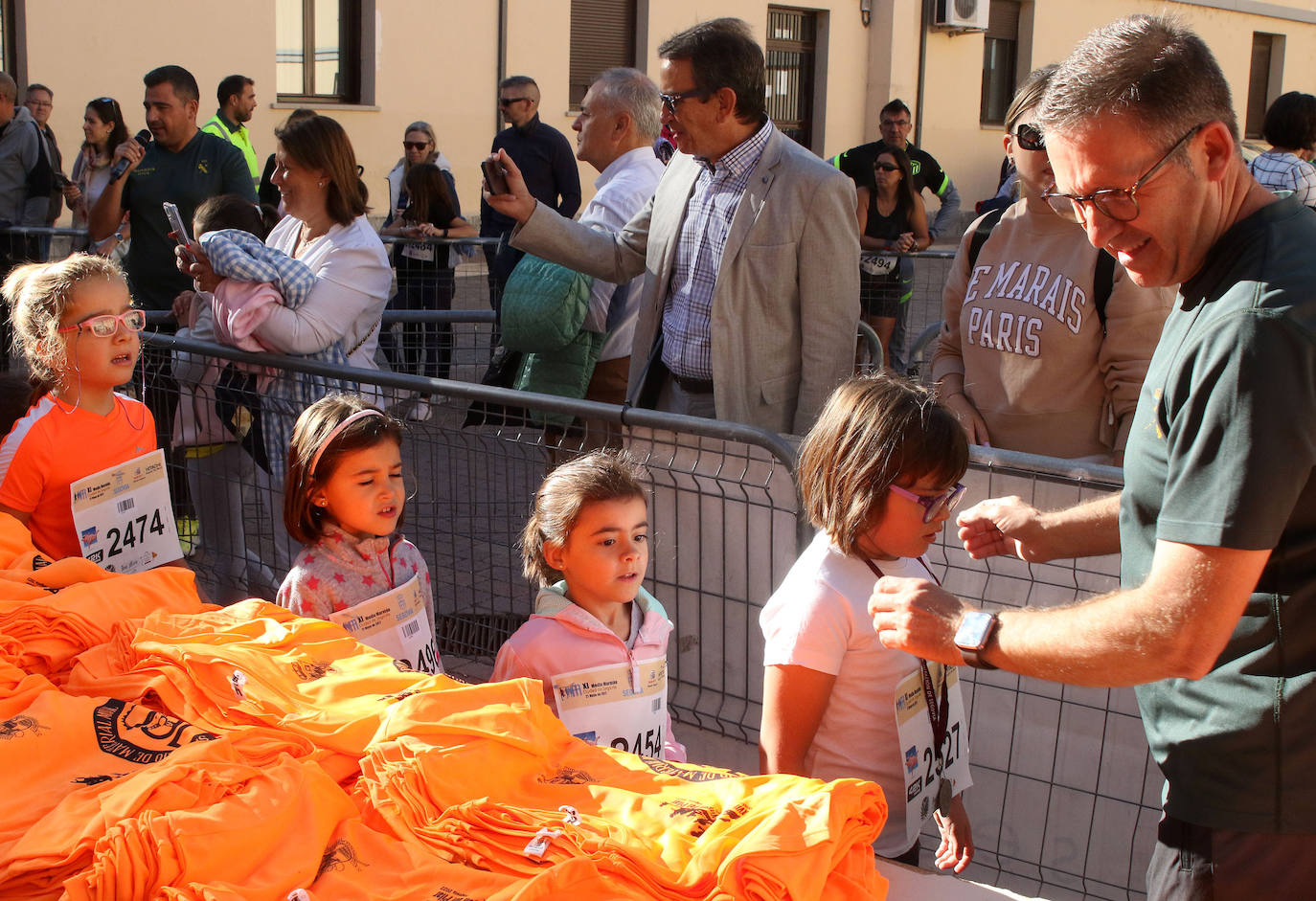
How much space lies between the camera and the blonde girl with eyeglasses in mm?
3566

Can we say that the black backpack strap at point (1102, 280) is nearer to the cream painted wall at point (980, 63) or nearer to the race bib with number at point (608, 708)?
the race bib with number at point (608, 708)

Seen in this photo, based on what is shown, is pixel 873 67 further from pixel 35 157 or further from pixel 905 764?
pixel 905 764

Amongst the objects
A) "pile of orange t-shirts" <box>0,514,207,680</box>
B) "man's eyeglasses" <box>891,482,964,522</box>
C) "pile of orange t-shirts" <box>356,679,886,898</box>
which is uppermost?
"man's eyeglasses" <box>891,482,964,522</box>

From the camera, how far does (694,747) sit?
3900 millimetres


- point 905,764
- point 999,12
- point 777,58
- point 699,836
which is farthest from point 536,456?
point 999,12

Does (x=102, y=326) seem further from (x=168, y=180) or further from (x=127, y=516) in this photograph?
(x=168, y=180)

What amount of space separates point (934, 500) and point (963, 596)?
3.62ft

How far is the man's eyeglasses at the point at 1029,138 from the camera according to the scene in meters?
3.45

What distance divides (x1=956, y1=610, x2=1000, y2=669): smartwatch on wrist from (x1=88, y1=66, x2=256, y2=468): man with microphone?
17.7 feet

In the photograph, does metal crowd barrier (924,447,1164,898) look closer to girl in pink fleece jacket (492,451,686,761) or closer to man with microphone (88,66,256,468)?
girl in pink fleece jacket (492,451,686,761)

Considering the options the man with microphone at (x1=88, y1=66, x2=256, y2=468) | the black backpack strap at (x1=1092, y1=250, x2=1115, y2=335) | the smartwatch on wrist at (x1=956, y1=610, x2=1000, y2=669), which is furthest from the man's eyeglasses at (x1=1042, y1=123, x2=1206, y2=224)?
the man with microphone at (x1=88, y1=66, x2=256, y2=468)

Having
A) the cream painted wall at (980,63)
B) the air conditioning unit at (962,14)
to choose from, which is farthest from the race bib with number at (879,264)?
the air conditioning unit at (962,14)

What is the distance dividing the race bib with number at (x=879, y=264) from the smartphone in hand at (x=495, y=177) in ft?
15.8

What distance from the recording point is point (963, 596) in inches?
139
